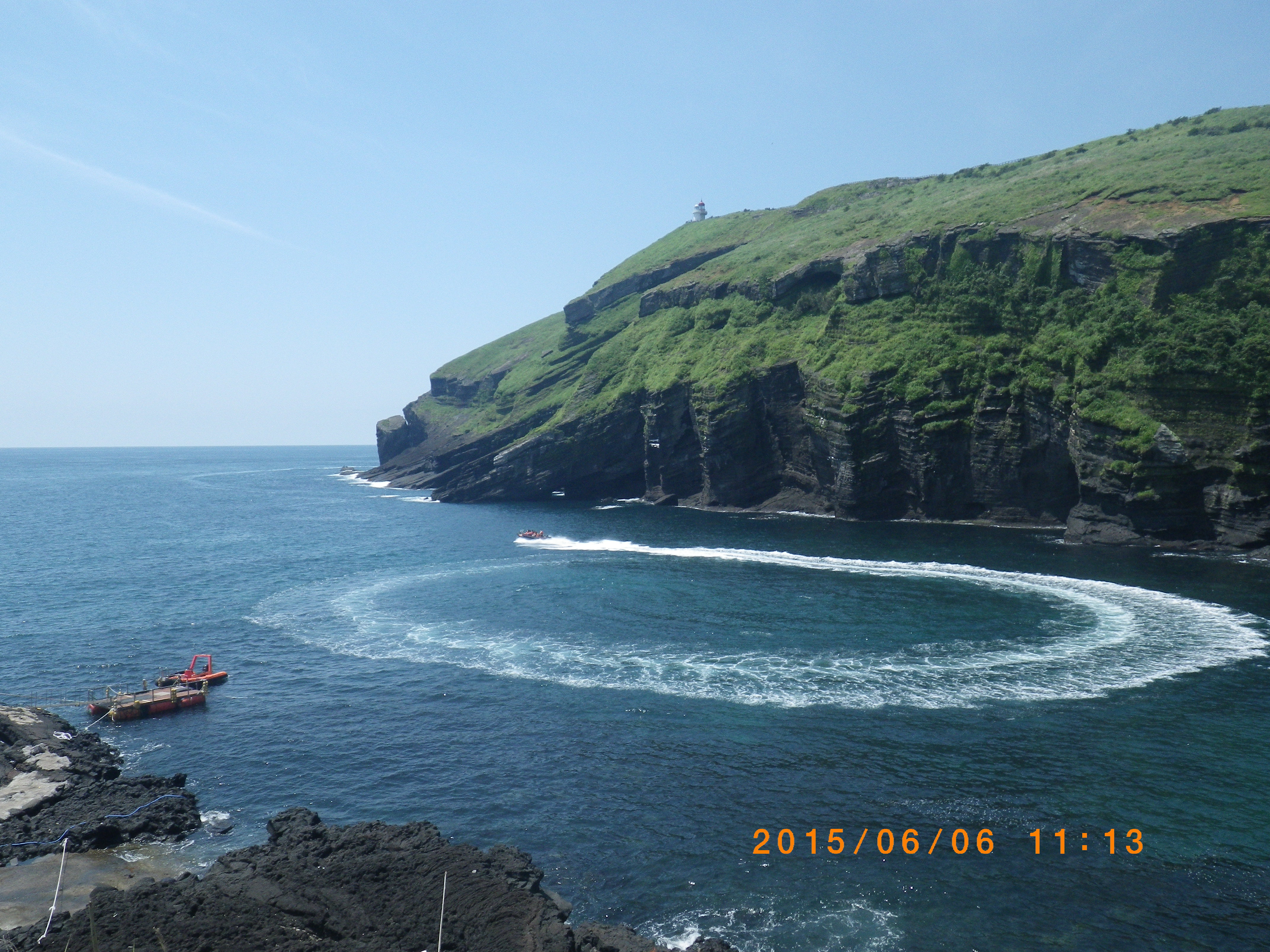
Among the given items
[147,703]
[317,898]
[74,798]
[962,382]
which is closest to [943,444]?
[962,382]

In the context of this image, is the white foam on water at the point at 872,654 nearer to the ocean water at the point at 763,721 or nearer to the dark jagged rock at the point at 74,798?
the ocean water at the point at 763,721

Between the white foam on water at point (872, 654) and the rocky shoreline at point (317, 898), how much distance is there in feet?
58.4

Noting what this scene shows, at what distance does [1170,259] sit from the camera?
8169 centimetres

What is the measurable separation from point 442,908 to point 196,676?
2949cm

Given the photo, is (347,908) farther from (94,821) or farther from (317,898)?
(94,821)

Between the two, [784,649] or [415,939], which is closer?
[415,939]

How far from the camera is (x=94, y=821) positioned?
94.1ft

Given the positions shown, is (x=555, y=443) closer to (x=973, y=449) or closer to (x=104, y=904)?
(x=973, y=449)

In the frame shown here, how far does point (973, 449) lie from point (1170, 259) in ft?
88.8

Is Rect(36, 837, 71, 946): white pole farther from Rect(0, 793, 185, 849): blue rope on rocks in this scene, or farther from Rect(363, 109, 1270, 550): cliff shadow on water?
Rect(363, 109, 1270, 550): cliff shadow on water

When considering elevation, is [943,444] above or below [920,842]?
above

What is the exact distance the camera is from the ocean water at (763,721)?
2419 cm

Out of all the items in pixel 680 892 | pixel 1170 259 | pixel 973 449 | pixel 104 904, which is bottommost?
pixel 680 892

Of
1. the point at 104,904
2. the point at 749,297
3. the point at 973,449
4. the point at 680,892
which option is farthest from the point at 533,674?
the point at 749,297
